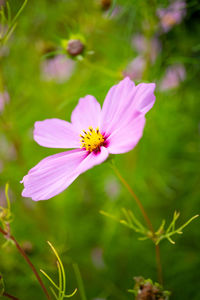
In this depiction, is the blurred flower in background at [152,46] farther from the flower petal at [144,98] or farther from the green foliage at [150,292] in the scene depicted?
the green foliage at [150,292]

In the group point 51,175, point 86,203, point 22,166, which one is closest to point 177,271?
point 86,203

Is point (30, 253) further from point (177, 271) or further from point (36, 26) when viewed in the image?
point (36, 26)

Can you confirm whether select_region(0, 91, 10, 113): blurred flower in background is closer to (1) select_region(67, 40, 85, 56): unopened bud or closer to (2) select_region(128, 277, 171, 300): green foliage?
(1) select_region(67, 40, 85, 56): unopened bud

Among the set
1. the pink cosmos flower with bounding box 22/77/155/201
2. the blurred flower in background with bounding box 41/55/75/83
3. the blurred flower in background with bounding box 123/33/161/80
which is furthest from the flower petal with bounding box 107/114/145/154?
the blurred flower in background with bounding box 41/55/75/83

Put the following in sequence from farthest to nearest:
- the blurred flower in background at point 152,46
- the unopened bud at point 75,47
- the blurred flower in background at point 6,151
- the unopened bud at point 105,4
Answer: the blurred flower in background at point 6,151 → the blurred flower in background at point 152,46 → the unopened bud at point 105,4 → the unopened bud at point 75,47

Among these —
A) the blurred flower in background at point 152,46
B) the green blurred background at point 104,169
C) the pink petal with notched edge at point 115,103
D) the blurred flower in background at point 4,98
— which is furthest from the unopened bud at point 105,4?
the pink petal with notched edge at point 115,103

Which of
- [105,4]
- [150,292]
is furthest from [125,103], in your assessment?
[105,4]
